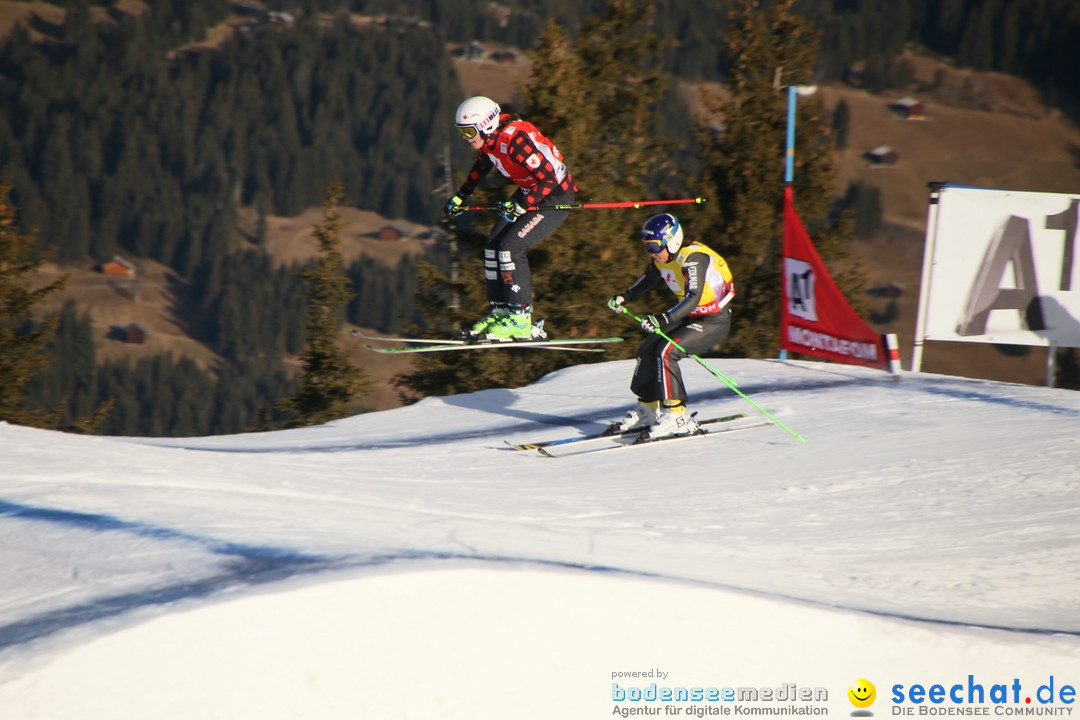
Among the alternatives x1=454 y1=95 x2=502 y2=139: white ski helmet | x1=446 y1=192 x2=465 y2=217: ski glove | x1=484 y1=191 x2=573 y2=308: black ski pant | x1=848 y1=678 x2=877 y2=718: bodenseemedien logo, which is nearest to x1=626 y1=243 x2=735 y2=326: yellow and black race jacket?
x1=484 y1=191 x2=573 y2=308: black ski pant

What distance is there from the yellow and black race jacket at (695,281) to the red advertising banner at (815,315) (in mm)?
2385

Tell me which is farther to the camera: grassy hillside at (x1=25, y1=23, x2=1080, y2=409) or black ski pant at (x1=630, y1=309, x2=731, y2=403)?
grassy hillside at (x1=25, y1=23, x2=1080, y2=409)

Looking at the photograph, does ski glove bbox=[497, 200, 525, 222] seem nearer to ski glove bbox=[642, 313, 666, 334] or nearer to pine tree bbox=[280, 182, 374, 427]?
ski glove bbox=[642, 313, 666, 334]

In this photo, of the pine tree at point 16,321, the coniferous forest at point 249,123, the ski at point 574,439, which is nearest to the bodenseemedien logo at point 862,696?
the ski at point 574,439

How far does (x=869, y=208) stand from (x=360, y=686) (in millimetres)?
89429

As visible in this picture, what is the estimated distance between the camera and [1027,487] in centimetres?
700

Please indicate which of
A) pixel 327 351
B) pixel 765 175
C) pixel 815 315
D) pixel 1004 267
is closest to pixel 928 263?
pixel 1004 267

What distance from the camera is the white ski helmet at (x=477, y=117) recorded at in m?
8.68

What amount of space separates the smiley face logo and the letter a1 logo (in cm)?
684

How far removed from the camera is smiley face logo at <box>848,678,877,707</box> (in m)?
4.37

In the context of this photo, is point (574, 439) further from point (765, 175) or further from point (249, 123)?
point (249, 123)

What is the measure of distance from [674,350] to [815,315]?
10.6ft

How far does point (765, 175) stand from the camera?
73.4 ft

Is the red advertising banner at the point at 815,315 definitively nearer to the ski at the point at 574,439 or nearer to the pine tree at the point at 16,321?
the ski at the point at 574,439
